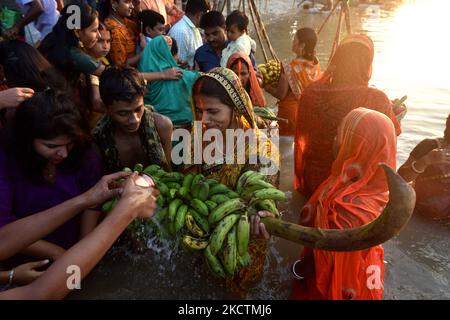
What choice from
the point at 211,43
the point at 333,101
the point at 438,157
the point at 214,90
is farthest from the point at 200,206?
the point at 211,43

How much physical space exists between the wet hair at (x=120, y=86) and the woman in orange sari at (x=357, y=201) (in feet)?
5.75

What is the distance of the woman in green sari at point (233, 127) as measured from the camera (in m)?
2.71

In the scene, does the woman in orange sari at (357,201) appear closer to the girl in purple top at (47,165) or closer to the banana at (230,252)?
the banana at (230,252)

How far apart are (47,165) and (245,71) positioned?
9.27ft

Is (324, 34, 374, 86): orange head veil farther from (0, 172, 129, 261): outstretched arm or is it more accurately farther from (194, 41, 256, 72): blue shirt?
(0, 172, 129, 261): outstretched arm

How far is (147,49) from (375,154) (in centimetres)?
312

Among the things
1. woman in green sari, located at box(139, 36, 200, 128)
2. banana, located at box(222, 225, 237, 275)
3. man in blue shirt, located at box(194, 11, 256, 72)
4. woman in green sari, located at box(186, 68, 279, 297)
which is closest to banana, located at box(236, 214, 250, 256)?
banana, located at box(222, 225, 237, 275)

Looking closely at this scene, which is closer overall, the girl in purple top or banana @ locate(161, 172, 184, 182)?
the girl in purple top

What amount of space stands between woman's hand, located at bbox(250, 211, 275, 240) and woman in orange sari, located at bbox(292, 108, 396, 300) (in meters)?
0.62

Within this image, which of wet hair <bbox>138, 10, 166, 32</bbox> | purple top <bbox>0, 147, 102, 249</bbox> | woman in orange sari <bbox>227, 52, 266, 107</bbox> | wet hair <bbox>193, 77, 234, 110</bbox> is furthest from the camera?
Answer: wet hair <bbox>138, 10, 166, 32</bbox>

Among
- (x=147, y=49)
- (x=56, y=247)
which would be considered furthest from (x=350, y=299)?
(x=147, y=49)

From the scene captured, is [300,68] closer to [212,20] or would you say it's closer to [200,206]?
[212,20]

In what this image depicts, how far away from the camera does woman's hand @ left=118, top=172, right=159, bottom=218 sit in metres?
2.07
